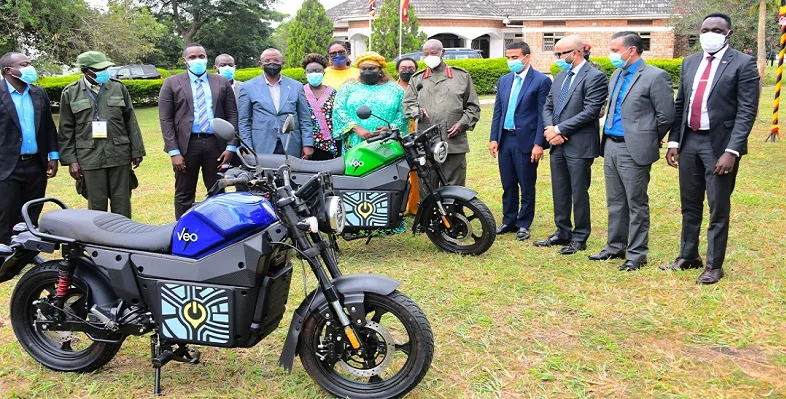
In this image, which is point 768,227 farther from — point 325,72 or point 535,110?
point 325,72

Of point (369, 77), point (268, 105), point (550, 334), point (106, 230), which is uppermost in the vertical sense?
point (369, 77)

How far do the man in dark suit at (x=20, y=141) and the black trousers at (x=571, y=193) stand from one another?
421cm

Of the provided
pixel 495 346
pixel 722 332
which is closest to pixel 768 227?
pixel 722 332

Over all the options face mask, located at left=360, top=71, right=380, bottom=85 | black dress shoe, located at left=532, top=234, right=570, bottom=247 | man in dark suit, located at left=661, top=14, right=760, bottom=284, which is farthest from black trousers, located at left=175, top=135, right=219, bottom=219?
man in dark suit, located at left=661, top=14, right=760, bottom=284

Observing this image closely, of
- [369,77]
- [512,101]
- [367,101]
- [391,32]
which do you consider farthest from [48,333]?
[391,32]

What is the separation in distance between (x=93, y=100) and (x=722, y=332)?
4916mm

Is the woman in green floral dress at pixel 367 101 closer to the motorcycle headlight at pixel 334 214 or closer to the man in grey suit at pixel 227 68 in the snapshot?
the man in grey suit at pixel 227 68

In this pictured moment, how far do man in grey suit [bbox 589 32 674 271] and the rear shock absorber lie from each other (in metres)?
3.83

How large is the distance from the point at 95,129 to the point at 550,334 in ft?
12.8

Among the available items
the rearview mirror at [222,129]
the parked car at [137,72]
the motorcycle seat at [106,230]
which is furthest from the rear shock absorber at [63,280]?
the parked car at [137,72]

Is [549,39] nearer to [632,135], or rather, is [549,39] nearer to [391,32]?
[391,32]

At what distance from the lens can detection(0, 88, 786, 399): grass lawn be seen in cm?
355

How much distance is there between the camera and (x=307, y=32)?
29078 mm

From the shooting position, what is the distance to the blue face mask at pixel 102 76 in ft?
18.5
